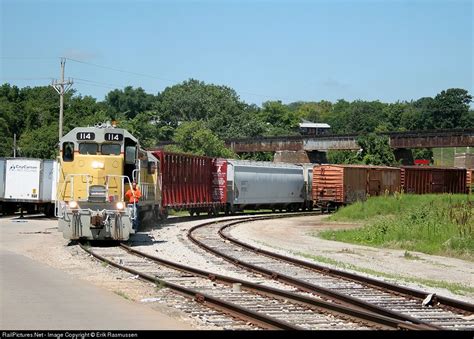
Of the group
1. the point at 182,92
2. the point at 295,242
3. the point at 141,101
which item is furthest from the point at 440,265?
the point at 141,101

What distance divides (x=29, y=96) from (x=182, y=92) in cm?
3489

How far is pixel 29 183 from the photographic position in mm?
39469

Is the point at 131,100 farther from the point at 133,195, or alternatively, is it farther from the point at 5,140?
the point at 133,195

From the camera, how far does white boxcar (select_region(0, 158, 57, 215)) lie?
39.3 metres

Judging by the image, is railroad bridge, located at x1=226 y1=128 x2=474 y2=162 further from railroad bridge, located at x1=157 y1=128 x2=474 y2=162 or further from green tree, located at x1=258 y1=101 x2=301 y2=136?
green tree, located at x1=258 y1=101 x2=301 y2=136

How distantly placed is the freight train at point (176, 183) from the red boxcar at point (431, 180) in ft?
0.25

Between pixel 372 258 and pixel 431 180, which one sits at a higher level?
pixel 431 180

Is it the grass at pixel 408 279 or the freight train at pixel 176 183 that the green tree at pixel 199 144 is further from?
the grass at pixel 408 279

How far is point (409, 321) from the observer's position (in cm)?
1022

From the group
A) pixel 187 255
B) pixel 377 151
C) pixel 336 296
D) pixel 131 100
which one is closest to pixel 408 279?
pixel 336 296

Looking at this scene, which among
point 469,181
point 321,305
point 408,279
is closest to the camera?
point 321,305

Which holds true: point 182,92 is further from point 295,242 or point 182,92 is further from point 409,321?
point 409,321

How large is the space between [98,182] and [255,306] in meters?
12.3

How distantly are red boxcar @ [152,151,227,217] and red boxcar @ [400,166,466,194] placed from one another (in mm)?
16966
